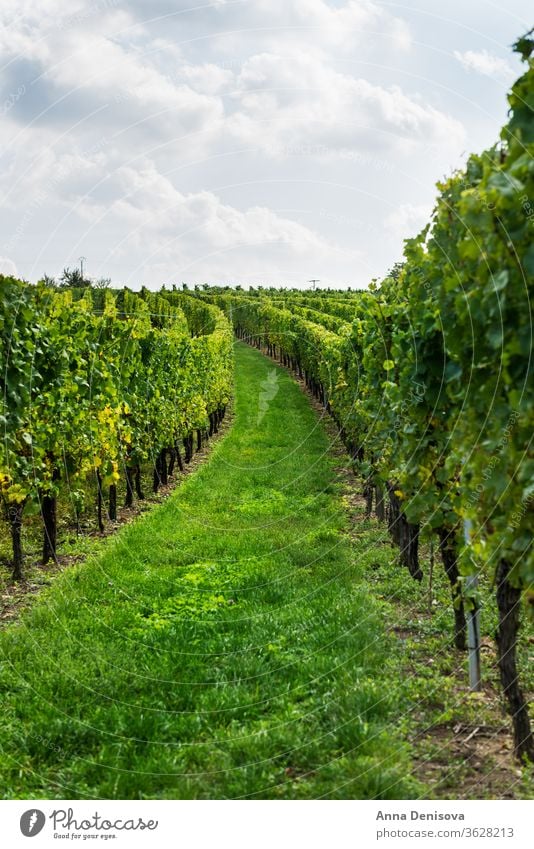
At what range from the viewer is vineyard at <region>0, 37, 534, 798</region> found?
15.1ft

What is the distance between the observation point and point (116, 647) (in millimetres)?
7023
